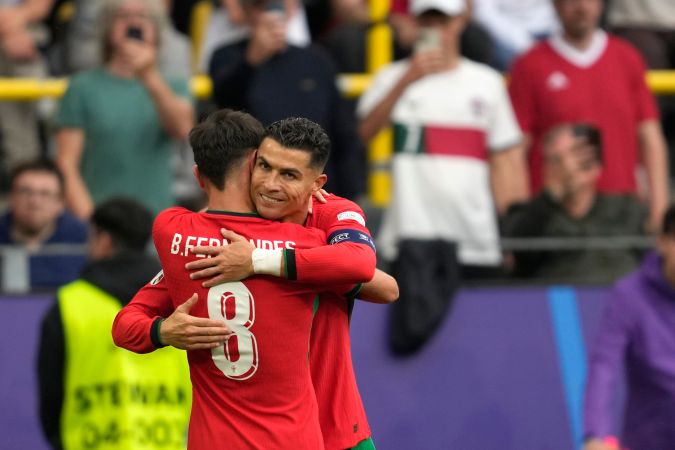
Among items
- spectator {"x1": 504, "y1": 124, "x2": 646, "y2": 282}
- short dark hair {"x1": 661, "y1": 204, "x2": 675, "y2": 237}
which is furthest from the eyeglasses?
short dark hair {"x1": 661, "y1": 204, "x2": 675, "y2": 237}

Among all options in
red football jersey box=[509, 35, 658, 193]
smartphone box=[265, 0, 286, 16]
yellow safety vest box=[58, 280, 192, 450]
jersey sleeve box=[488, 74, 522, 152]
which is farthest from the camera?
red football jersey box=[509, 35, 658, 193]

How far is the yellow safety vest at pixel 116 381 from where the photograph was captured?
6.76m

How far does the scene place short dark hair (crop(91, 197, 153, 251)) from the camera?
7070 mm

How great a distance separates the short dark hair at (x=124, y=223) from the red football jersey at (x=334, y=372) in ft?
7.13

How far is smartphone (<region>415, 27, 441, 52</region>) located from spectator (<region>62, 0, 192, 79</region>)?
175 cm

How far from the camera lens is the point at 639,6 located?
35.6 ft

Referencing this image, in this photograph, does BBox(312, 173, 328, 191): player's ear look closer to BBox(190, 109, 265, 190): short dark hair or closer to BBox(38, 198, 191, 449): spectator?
BBox(190, 109, 265, 190): short dark hair

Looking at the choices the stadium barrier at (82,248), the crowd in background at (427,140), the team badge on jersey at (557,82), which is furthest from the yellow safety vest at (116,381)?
the team badge on jersey at (557,82)

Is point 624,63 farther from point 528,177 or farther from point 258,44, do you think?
point 258,44

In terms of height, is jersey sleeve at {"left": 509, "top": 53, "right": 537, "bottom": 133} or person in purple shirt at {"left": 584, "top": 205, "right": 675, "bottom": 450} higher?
jersey sleeve at {"left": 509, "top": 53, "right": 537, "bottom": 133}

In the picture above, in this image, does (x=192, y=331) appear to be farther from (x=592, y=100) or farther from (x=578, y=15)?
(x=578, y=15)

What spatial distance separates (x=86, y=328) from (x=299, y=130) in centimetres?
243

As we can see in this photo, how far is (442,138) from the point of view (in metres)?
8.56

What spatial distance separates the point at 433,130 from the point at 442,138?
0.07 metres
